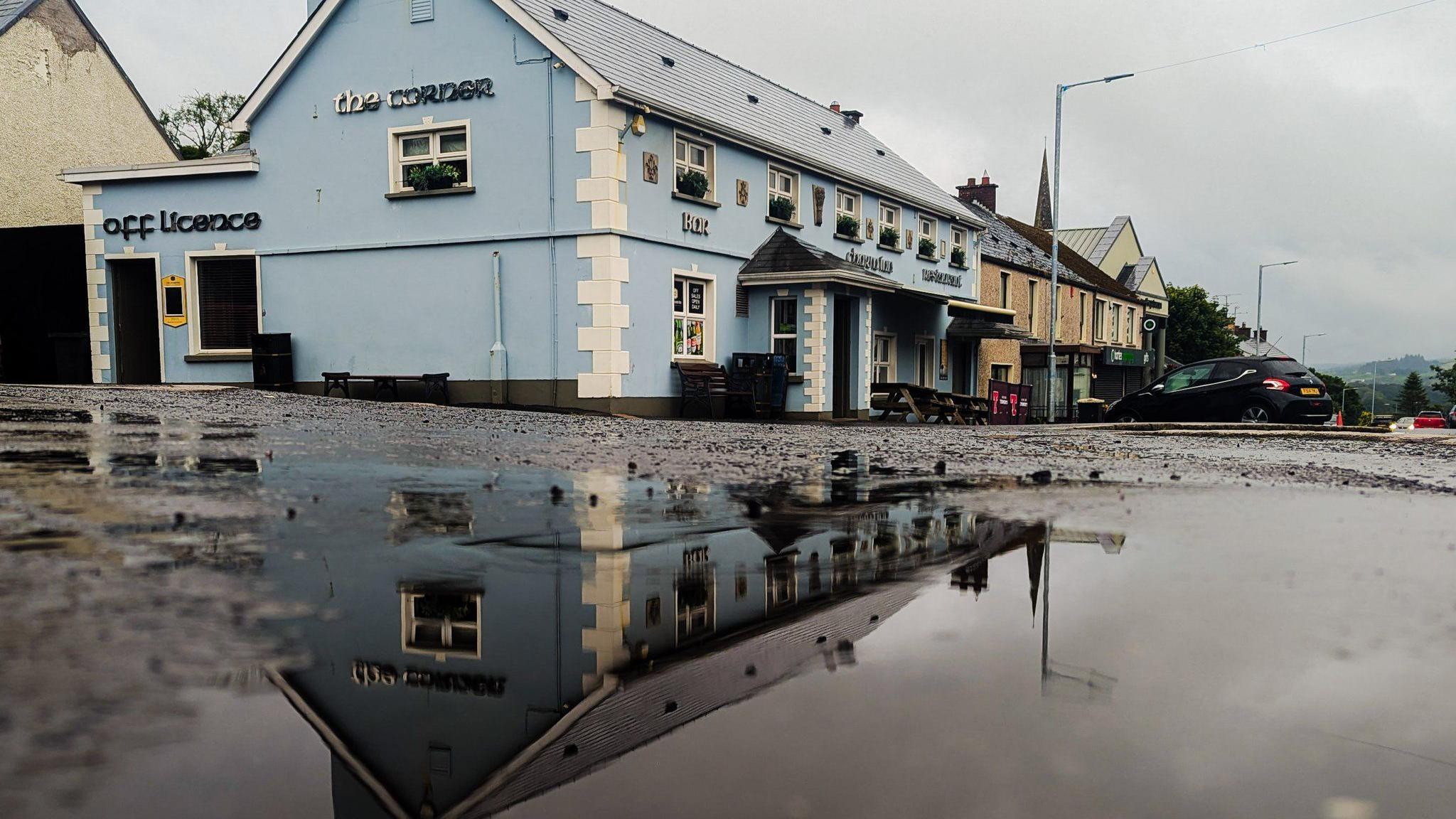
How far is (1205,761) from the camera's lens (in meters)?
2.00

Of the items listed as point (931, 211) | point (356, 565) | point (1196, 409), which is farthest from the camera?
point (931, 211)

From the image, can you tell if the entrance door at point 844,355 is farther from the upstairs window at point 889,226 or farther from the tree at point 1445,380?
the tree at point 1445,380

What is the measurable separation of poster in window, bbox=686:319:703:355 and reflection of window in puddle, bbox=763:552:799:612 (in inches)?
721

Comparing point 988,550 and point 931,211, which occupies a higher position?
point 931,211

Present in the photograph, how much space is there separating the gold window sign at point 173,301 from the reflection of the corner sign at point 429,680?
75.0 ft

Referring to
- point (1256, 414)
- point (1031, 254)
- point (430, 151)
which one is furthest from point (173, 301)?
point (1031, 254)

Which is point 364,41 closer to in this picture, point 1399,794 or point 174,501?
point 174,501

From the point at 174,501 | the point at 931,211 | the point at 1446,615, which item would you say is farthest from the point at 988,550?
the point at 931,211

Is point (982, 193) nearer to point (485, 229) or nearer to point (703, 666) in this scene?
point (485, 229)

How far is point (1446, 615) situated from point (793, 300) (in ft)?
68.0

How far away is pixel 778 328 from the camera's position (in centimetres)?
2389

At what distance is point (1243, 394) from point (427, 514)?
743 inches

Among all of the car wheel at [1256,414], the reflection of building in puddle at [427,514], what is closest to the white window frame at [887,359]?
the car wheel at [1256,414]

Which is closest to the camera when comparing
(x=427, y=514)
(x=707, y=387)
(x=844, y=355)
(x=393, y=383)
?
(x=427, y=514)
